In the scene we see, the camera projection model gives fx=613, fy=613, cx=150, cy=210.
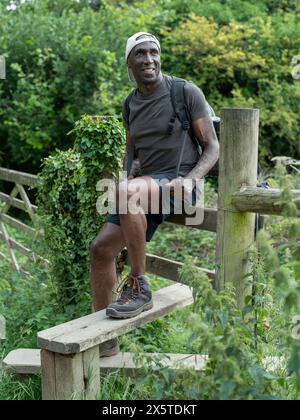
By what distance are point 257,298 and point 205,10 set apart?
831 cm

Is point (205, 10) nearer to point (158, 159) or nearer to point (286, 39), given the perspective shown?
point (286, 39)

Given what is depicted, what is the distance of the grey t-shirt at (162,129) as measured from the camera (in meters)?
3.67

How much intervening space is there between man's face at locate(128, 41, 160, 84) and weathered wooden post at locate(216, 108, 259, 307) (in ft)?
1.85

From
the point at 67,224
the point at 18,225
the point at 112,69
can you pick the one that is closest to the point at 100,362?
the point at 67,224

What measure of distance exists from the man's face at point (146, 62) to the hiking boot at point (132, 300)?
120 cm

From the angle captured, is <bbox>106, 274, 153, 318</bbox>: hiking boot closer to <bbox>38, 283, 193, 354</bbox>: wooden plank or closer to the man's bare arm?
<bbox>38, 283, 193, 354</bbox>: wooden plank

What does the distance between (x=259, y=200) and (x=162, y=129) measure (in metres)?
0.79

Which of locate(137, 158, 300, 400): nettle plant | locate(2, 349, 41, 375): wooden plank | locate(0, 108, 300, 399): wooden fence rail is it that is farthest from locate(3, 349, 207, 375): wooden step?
locate(137, 158, 300, 400): nettle plant

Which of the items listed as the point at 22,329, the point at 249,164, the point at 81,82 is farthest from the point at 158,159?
the point at 81,82

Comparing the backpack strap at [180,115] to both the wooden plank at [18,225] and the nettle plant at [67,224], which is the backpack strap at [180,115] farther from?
the wooden plank at [18,225]

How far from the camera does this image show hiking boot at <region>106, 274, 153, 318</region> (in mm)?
3246

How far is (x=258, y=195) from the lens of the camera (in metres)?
3.25

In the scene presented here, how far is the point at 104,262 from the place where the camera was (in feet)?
11.8

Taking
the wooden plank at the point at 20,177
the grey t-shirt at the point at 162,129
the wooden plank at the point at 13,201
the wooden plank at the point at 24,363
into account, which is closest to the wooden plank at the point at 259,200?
the grey t-shirt at the point at 162,129
